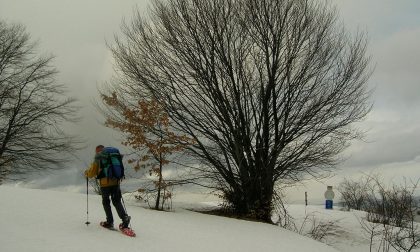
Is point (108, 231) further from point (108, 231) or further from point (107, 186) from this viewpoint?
point (107, 186)

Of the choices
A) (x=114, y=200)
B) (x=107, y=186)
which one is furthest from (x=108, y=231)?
(x=107, y=186)

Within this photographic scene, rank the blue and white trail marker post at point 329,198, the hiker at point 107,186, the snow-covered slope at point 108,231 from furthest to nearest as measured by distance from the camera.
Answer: the blue and white trail marker post at point 329,198, the hiker at point 107,186, the snow-covered slope at point 108,231

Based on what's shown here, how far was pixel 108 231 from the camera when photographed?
30.3ft

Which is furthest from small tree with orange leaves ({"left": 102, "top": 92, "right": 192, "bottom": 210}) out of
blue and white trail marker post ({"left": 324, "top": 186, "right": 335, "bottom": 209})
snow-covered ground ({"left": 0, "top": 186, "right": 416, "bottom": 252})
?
blue and white trail marker post ({"left": 324, "top": 186, "right": 335, "bottom": 209})

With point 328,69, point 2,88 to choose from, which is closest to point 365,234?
point 328,69

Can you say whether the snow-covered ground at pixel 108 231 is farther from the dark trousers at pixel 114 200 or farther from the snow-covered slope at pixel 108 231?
the dark trousers at pixel 114 200

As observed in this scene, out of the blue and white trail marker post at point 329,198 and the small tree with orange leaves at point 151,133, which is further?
the blue and white trail marker post at point 329,198

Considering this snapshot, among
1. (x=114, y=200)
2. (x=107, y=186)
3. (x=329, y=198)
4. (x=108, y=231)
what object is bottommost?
(x=329, y=198)

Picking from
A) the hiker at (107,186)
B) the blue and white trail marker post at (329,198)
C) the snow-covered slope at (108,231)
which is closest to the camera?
the snow-covered slope at (108,231)

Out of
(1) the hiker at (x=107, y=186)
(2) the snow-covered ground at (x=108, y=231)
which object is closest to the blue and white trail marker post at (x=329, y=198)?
(2) the snow-covered ground at (x=108, y=231)

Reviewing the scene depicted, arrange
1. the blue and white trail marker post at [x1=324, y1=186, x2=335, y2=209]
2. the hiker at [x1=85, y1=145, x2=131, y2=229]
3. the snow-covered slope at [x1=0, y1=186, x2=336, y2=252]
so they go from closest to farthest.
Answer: the snow-covered slope at [x1=0, y1=186, x2=336, y2=252] → the hiker at [x1=85, y1=145, x2=131, y2=229] → the blue and white trail marker post at [x1=324, y1=186, x2=335, y2=209]

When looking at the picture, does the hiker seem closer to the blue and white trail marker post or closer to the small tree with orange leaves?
the small tree with orange leaves

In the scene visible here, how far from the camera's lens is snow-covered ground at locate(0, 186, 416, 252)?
802 cm

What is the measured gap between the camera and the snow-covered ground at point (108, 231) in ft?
26.3
